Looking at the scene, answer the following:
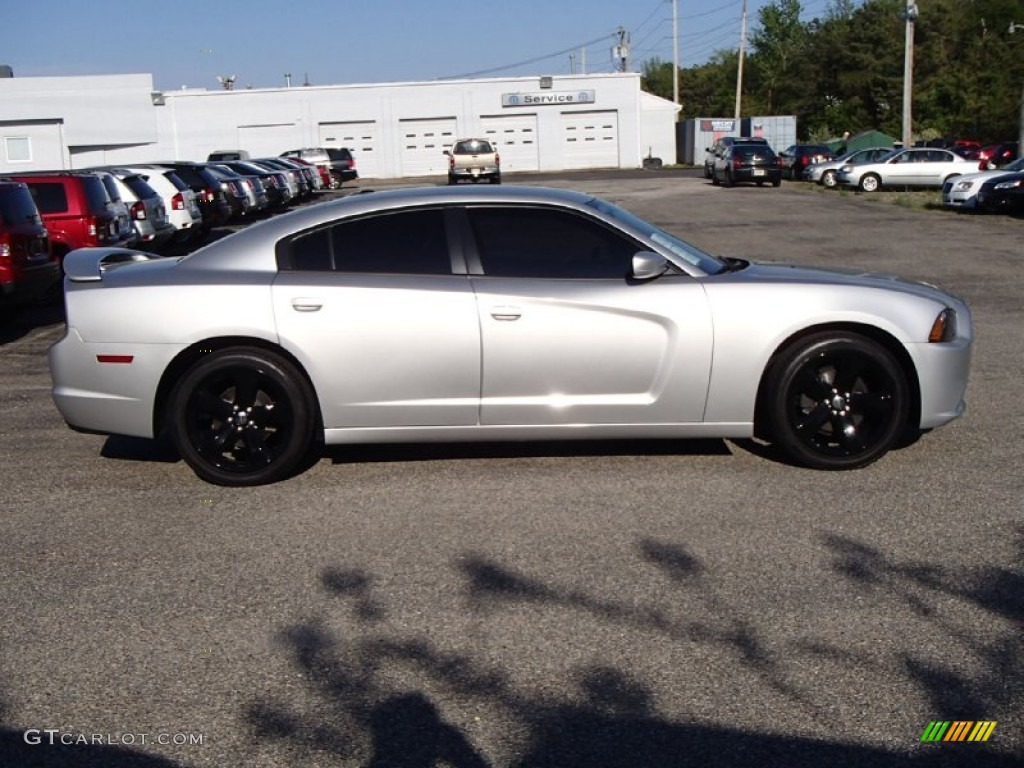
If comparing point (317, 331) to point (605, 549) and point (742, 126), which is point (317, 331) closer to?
point (605, 549)

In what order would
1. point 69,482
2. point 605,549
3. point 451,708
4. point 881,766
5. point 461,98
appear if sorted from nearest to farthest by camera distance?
point 881,766 < point 451,708 < point 605,549 < point 69,482 < point 461,98

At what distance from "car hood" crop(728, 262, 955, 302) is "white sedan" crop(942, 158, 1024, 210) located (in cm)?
2138

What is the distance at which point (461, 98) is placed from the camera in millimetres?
65375

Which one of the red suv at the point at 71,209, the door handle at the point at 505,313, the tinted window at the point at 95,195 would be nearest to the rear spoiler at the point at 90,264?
the door handle at the point at 505,313

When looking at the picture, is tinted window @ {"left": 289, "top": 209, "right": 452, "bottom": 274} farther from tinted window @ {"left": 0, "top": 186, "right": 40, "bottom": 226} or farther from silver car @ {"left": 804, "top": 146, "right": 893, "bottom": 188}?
silver car @ {"left": 804, "top": 146, "right": 893, "bottom": 188}

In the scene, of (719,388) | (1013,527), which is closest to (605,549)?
(719,388)

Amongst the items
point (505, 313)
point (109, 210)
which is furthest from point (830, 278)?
point (109, 210)

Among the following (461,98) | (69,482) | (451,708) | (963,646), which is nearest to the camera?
(451,708)

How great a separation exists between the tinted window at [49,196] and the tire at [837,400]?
Result: 1200 centimetres

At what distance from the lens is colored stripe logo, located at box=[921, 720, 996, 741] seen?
373 centimetres

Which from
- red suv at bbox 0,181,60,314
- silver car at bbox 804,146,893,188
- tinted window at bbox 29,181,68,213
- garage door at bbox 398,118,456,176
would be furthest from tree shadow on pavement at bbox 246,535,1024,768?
garage door at bbox 398,118,456,176

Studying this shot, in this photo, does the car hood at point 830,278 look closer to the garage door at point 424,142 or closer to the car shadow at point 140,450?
the car shadow at point 140,450

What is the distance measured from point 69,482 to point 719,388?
3.51 metres

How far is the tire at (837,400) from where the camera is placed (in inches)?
254
